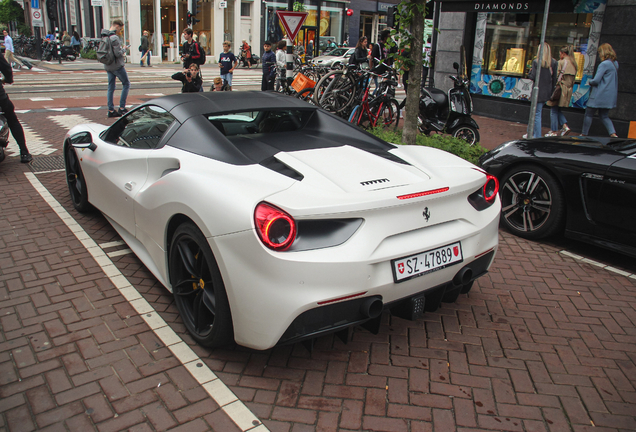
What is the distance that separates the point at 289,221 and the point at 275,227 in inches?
2.8

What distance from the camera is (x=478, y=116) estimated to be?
14.0 metres

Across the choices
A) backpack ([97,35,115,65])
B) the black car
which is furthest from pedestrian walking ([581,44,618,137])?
backpack ([97,35,115,65])

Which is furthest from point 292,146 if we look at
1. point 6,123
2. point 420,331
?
point 6,123

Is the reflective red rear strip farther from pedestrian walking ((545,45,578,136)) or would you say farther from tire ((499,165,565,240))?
pedestrian walking ((545,45,578,136))

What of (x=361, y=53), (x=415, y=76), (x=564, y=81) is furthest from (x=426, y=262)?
(x=361, y=53)

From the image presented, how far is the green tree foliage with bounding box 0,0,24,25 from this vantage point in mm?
57031

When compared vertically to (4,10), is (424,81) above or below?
below

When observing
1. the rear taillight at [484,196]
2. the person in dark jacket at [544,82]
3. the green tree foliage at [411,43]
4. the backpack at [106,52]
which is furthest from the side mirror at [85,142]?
the person in dark jacket at [544,82]

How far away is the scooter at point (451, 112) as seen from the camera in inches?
351

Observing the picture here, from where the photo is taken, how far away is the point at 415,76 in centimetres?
707

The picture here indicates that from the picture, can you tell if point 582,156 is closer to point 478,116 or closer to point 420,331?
point 420,331

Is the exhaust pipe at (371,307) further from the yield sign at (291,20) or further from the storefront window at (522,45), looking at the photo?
the storefront window at (522,45)

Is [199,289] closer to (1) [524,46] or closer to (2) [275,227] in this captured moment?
(2) [275,227]

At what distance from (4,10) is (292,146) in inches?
2705
